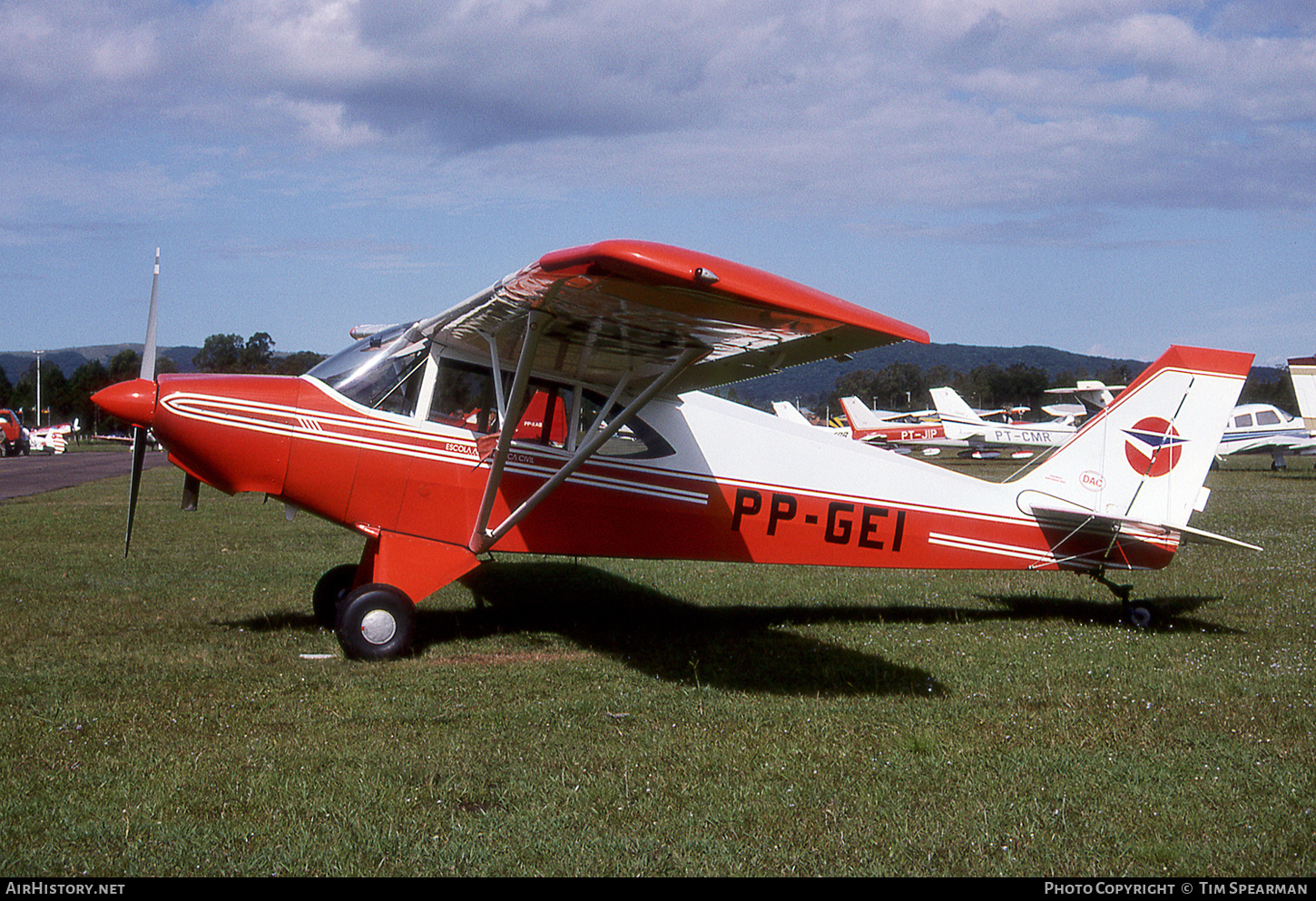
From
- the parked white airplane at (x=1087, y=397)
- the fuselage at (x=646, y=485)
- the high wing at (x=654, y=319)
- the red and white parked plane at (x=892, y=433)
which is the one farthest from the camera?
the red and white parked plane at (x=892, y=433)

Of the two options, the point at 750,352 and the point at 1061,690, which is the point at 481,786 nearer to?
the point at 750,352

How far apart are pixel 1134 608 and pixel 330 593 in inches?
263

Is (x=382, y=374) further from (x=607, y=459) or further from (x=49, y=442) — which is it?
(x=49, y=442)

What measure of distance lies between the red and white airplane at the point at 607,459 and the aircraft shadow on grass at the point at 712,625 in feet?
2.12

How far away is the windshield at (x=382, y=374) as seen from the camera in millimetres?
7160

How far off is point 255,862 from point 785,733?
2700 mm

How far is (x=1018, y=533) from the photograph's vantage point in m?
8.34

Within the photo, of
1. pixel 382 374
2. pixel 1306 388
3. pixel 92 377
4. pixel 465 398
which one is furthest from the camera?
pixel 92 377

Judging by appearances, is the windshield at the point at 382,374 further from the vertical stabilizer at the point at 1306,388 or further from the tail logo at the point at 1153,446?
the vertical stabilizer at the point at 1306,388

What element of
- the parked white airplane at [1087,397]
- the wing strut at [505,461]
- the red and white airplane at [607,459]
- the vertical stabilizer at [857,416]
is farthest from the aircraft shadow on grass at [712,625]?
the vertical stabilizer at [857,416]

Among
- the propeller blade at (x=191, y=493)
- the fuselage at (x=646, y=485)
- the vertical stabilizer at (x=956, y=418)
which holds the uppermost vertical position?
the vertical stabilizer at (x=956, y=418)

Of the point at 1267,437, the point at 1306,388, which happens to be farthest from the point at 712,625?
the point at 1267,437

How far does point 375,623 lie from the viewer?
667 cm

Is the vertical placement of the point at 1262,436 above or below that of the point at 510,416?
above
